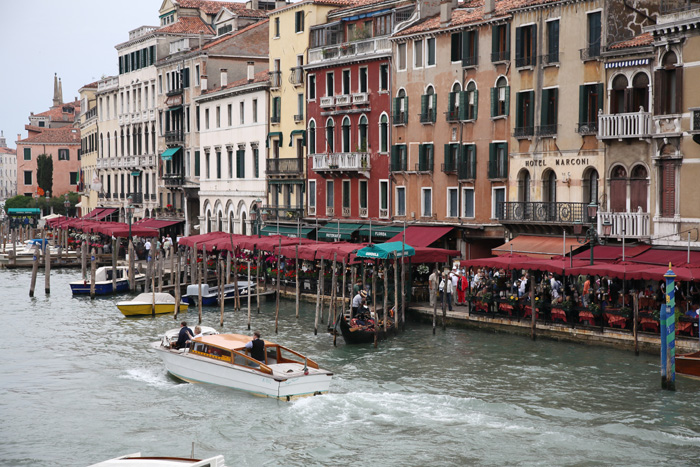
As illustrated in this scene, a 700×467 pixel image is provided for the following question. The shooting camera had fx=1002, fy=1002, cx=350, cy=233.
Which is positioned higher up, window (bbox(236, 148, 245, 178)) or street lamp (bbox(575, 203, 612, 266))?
window (bbox(236, 148, 245, 178))

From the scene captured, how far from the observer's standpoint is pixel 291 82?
171ft

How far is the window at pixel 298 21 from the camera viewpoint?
5172 centimetres

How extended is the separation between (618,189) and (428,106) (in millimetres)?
11639

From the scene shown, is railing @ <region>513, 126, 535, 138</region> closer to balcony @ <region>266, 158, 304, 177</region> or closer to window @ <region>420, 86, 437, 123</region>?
window @ <region>420, 86, 437, 123</region>

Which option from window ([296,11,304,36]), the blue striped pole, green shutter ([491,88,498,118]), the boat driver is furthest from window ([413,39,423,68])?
the boat driver

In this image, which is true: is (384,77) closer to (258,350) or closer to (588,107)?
(588,107)

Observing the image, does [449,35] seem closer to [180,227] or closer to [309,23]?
[309,23]

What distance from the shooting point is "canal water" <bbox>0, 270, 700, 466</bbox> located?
64.8ft

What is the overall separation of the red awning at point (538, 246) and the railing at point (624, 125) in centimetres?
379

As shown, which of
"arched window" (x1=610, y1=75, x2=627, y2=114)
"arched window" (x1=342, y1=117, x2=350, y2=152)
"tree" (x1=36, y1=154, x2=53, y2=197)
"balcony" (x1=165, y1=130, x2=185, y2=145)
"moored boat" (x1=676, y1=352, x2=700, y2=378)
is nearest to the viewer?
"moored boat" (x1=676, y1=352, x2=700, y2=378)

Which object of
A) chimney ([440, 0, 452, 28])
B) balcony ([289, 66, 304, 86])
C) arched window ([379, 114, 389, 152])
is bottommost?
arched window ([379, 114, 389, 152])

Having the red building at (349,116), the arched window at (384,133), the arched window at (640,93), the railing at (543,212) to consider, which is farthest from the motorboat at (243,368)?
the arched window at (384,133)

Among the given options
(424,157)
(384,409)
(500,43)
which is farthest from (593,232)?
(424,157)

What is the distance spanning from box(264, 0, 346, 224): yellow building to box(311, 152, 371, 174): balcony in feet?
7.89
